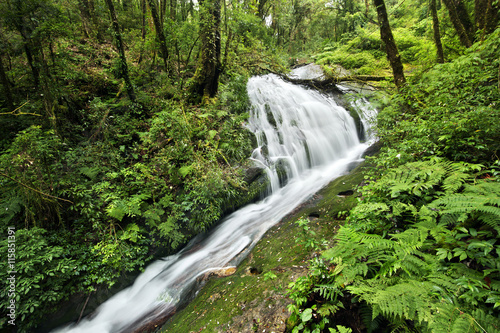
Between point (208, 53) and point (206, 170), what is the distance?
408 centimetres

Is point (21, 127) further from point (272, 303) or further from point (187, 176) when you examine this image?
point (272, 303)

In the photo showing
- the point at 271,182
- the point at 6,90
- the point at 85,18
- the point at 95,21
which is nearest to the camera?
the point at 6,90

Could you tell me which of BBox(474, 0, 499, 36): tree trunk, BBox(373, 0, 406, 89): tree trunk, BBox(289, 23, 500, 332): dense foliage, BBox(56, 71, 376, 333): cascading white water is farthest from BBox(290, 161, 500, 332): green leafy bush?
BBox(474, 0, 499, 36): tree trunk

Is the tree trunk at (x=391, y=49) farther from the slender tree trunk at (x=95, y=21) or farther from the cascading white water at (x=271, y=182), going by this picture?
the slender tree trunk at (x=95, y=21)

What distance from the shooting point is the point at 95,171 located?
4953 millimetres

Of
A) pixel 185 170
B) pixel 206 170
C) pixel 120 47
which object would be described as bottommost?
pixel 206 170

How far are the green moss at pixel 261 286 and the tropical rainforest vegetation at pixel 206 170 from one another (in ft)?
1.87

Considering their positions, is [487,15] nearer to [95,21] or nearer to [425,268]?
[425,268]

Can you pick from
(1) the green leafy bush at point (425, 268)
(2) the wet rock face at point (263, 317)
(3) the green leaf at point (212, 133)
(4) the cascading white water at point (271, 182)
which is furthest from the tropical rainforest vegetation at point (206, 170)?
(4) the cascading white water at point (271, 182)

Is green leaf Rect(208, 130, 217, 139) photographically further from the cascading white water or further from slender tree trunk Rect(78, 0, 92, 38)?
slender tree trunk Rect(78, 0, 92, 38)

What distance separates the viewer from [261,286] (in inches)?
116

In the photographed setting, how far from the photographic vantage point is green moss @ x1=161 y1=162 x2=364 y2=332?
254cm

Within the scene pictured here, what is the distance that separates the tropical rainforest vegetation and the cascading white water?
507 mm

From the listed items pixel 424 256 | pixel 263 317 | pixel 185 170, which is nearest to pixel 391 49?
pixel 424 256
